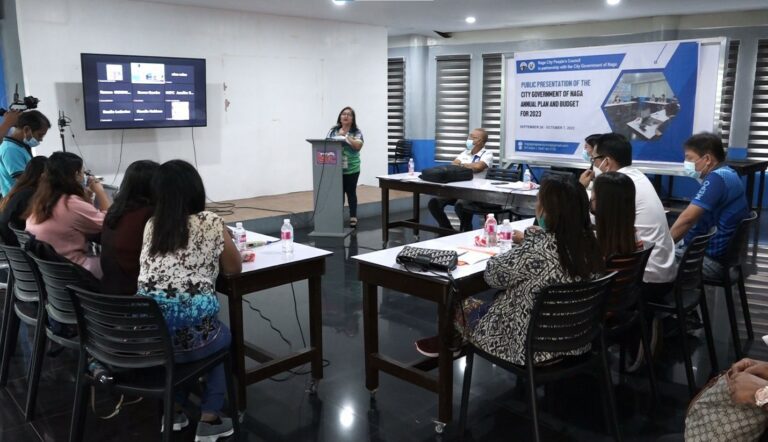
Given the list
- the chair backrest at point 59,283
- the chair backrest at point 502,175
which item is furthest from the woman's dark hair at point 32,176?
the chair backrest at point 502,175

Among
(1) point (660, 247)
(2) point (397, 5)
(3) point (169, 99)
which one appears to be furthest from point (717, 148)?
(3) point (169, 99)

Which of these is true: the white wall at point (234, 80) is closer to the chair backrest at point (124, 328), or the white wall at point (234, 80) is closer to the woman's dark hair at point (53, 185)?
the woman's dark hair at point (53, 185)

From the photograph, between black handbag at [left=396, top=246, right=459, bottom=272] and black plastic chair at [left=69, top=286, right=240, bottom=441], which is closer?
black plastic chair at [left=69, top=286, right=240, bottom=441]

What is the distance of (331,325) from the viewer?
4105 mm

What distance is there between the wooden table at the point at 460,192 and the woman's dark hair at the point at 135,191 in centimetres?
333

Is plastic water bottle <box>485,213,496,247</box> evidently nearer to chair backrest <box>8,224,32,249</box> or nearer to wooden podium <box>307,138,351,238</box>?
chair backrest <box>8,224,32,249</box>

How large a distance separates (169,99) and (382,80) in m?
3.71

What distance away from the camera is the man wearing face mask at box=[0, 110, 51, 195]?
14.3ft

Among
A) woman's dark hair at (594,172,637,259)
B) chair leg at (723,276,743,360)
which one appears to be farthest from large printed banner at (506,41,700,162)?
woman's dark hair at (594,172,637,259)

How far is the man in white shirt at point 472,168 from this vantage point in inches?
251

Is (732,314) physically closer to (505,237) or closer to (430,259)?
(505,237)

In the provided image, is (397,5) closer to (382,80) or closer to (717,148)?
(382,80)

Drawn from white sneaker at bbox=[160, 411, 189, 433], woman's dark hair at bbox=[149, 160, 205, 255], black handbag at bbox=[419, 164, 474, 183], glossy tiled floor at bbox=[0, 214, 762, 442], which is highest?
woman's dark hair at bbox=[149, 160, 205, 255]

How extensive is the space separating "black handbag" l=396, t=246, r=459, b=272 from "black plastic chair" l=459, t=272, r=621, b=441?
38cm
